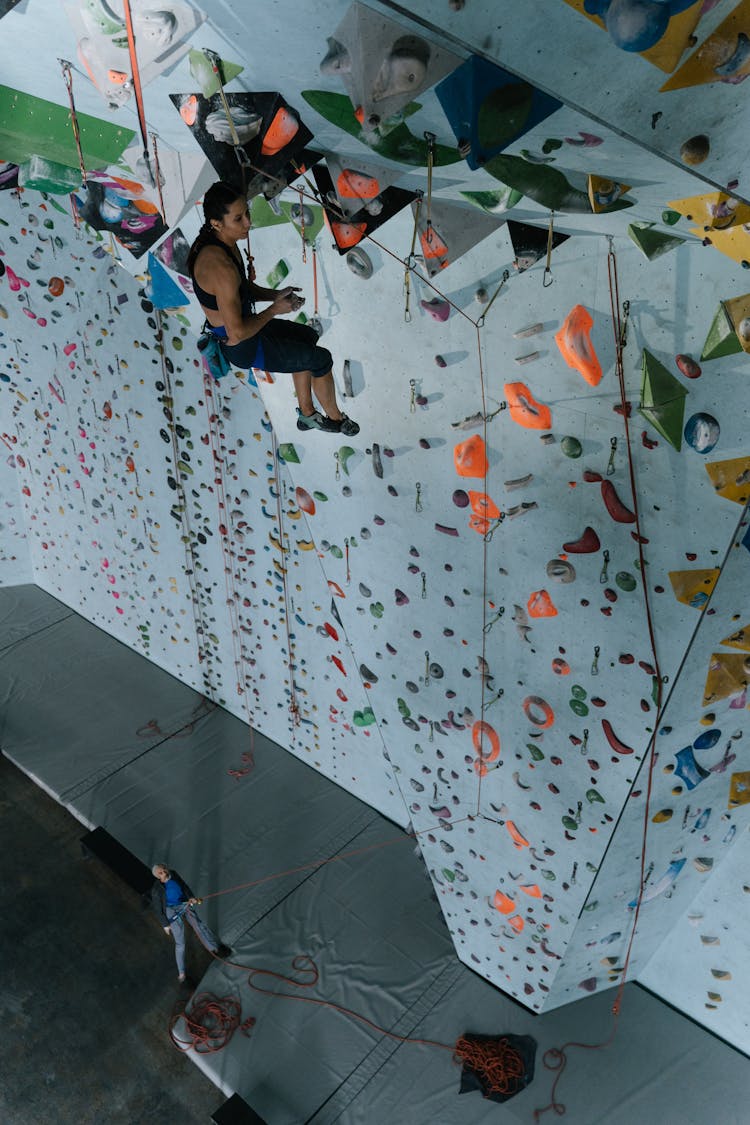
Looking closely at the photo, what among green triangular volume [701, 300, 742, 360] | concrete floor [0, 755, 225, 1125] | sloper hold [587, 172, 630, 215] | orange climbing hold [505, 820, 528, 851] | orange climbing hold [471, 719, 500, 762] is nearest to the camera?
sloper hold [587, 172, 630, 215]

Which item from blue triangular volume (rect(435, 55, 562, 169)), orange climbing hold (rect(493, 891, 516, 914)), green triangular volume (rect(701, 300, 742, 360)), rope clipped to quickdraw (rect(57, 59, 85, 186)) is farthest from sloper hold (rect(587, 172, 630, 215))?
orange climbing hold (rect(493, 891, 516, 914))

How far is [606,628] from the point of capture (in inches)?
115

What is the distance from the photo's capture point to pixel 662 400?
7.65ft

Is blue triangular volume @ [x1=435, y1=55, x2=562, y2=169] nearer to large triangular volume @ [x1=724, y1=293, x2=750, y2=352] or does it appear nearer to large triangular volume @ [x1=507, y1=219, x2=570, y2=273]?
large triangular volume @ [x1=507, y1=219, x2=570, y2=273]

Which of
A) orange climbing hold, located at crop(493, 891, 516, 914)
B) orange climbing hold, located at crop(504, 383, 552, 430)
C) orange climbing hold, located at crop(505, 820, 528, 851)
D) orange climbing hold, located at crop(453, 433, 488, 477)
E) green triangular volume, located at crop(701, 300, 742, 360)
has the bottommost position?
orange climbing hold, located at crop(493, 891, 516, 914)

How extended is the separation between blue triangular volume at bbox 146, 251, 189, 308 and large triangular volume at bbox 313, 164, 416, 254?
1.28 meters

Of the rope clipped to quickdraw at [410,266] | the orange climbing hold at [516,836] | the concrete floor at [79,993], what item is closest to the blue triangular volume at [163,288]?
the rope clipped to quickdraw at [410,266]

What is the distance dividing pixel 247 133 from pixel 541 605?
1.73 m

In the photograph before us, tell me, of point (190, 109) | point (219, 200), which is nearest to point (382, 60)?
point (219, 200)

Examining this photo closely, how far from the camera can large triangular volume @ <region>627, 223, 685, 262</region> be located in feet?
6.79

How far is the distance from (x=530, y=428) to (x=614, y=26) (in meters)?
1.39

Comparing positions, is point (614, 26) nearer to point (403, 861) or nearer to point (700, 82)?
point (700, 82)

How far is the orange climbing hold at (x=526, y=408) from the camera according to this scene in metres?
2.61

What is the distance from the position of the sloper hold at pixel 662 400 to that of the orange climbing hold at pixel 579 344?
136mm
